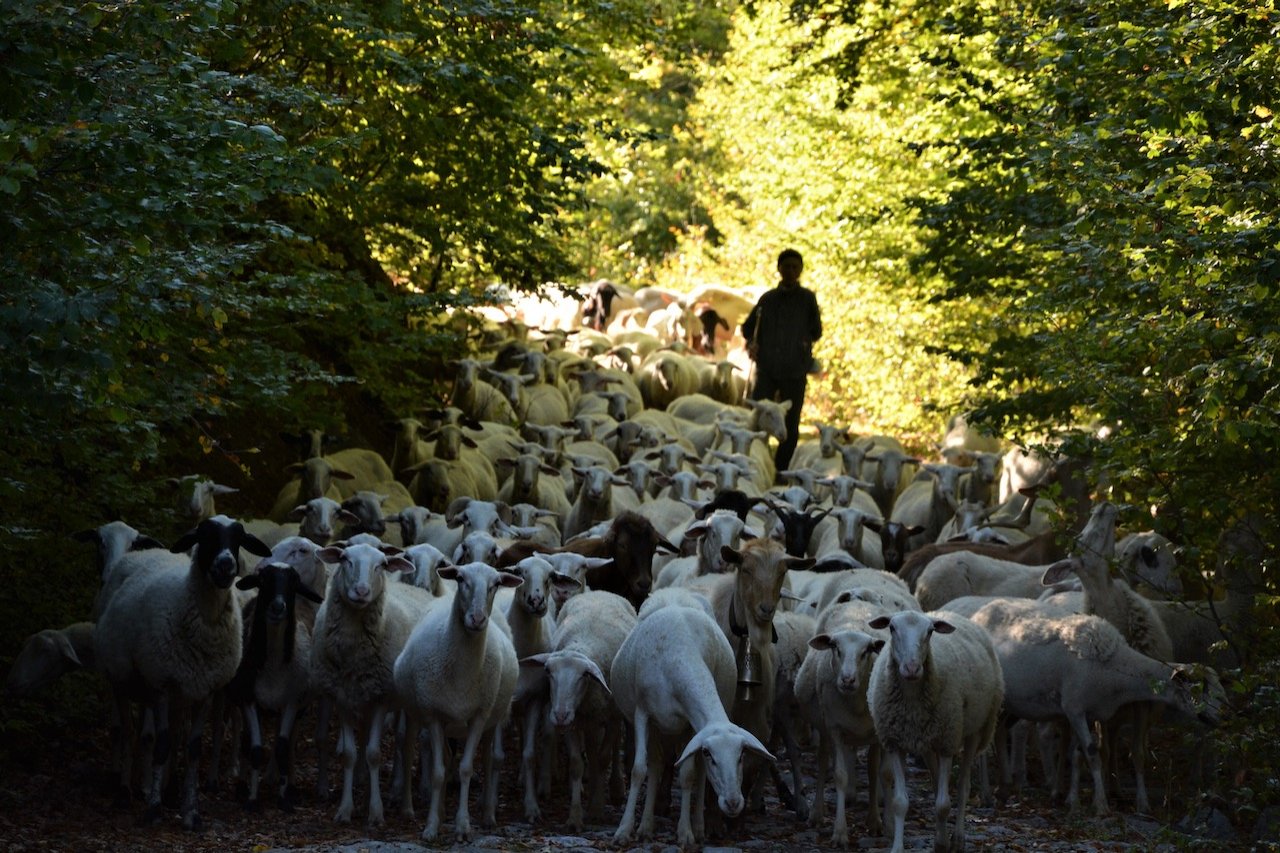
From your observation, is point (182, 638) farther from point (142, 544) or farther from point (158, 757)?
point (142, 544)

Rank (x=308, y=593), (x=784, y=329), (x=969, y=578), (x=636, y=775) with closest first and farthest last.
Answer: (x=636, y=775) → (x=308, y=593) → (x=969, y=578) → (x=784, y=329)

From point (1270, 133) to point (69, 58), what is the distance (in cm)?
553

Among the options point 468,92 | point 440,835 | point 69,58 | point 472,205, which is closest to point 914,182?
point 472,205

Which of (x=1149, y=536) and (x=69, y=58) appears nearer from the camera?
(x=69, y=58)

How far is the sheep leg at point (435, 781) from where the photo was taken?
8695mm

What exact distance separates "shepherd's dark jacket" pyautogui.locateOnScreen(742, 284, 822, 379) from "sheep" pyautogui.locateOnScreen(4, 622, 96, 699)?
478 inches

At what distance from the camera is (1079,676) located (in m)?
10.4

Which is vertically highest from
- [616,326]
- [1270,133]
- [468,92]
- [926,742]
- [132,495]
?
[616,326]

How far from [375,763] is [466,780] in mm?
582

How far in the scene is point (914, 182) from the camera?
82.2 feet

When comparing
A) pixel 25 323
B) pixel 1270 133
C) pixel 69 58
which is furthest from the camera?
pixel 1270 133

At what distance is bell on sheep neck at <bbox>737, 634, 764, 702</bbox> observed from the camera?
385 inches

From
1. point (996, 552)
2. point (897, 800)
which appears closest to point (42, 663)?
point (897, 800)

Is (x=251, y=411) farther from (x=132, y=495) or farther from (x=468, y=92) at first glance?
(x=132, y=495)
